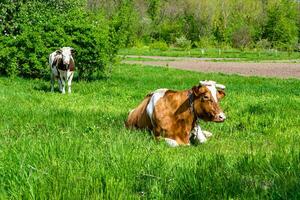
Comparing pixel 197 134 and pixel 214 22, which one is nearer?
pixel 197 134

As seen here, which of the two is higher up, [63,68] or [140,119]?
[140,119]

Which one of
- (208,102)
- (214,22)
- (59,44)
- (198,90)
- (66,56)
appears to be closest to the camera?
(208,102)

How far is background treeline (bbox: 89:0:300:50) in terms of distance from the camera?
284 ft

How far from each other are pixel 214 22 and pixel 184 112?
89890 millimetres

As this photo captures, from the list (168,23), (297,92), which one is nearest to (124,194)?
(297,92)

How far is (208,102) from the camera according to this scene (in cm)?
749

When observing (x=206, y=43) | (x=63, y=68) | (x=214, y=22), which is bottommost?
(x=206, y=43)

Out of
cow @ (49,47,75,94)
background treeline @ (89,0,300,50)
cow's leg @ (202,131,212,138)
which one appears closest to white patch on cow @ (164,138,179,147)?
cow's leg @ (202,131,212,138)

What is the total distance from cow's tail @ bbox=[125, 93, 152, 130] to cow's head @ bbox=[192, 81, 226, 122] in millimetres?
993

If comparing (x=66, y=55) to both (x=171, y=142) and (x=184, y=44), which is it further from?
(x=184, y=44)

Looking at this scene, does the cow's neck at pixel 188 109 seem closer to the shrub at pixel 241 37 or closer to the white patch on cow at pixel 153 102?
the white patch on cow at pixel 153 102

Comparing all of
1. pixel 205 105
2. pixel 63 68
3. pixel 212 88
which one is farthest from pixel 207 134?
pixel 63 68

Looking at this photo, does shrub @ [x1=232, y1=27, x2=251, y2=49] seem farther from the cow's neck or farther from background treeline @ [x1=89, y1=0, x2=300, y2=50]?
the cow's neck

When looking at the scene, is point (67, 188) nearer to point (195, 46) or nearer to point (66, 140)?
point (66, 140)
